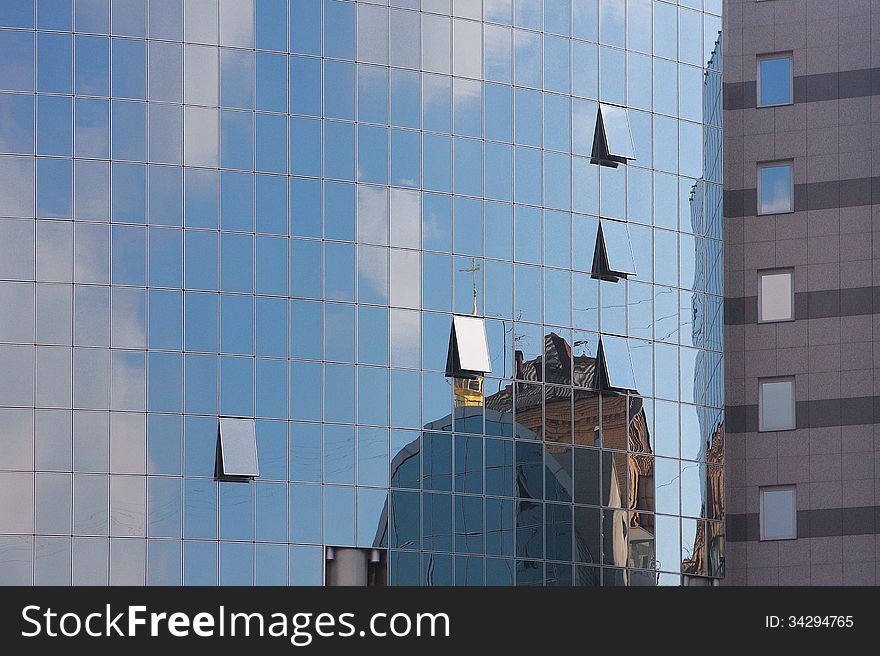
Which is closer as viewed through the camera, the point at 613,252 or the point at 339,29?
the point at 339,29

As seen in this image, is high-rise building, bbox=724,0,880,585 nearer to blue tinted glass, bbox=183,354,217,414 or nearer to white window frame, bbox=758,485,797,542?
white window frame, bbox=758,485,797,542

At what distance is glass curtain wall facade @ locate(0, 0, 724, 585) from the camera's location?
3388 centimetres

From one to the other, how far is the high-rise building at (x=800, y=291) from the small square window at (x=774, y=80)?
37 millimetres

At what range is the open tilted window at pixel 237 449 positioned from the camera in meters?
33.9

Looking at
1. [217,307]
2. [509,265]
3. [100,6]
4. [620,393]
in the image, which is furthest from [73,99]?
[620,393]

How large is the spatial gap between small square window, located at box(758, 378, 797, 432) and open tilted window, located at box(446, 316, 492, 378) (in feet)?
31.9

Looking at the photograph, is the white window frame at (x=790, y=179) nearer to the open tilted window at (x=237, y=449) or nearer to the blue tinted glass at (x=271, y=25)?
the blue tinted glass at (x=271, y=25)

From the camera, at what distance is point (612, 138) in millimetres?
39656

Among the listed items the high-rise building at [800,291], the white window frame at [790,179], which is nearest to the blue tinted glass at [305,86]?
the high-rise building at [800,291]

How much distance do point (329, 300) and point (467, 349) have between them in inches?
127

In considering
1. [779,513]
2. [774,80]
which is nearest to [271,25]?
[774,80]

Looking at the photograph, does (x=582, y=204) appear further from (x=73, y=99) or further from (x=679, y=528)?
(x=73, y=99)

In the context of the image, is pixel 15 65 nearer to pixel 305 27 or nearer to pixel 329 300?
pixel 305 27

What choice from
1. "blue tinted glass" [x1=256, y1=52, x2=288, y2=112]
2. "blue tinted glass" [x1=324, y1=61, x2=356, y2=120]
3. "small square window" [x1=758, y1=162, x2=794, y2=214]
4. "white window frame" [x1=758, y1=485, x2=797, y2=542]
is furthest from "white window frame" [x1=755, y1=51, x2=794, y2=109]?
"blue tinted glass" [x1=256, y1=52, x2=288, y2=112]
